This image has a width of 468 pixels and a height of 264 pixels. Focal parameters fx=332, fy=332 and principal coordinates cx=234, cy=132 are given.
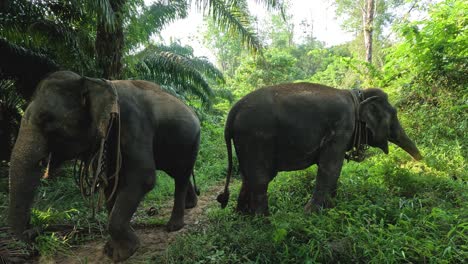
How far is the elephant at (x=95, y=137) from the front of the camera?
8.51 feet

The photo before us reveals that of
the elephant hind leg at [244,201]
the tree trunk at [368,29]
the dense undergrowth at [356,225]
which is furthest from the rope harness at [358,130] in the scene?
the tree trunk at [368,29]

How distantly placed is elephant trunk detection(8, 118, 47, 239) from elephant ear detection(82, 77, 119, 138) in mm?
429

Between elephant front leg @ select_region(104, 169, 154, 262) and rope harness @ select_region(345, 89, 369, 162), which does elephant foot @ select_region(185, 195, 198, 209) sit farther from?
rope harness @ select_region(345, 89, 369, 162)

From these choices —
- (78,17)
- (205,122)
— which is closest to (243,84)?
(205,122)

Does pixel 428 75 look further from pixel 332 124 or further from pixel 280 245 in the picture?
pixel 280 245

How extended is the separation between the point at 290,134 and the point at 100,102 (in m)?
2.00

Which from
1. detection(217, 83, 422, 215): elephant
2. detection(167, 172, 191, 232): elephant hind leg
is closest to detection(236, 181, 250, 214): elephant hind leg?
detection(217, 83, 422, 215): elephant

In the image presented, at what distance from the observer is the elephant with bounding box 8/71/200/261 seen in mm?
2594

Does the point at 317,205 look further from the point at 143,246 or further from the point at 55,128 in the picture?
the point at 55,128

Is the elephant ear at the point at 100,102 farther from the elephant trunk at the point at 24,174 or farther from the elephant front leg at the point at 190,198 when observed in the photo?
the elephant front leg at the point at 190,198

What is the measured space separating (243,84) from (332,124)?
1518 cm

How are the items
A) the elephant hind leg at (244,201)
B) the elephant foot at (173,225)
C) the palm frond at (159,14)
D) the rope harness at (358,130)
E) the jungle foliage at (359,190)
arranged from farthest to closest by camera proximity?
the palm frond at (159,14) < the rope harness at (358,130) < the elephant hind leg at (244,201) < the elephant foot at (173,225) < the jungle foliage at (359,190)

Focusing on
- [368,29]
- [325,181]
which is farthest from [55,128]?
[368,29]

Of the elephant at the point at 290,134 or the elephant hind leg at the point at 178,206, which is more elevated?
the elephant at the point at 290,134
